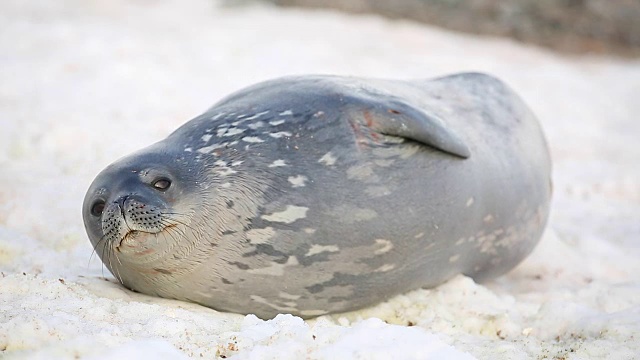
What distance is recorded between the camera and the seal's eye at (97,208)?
107 inches

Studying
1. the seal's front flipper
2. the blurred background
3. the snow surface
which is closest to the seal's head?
the snow surface

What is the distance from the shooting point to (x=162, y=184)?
2.71 m

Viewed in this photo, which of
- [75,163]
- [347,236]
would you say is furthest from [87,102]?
[347,236]

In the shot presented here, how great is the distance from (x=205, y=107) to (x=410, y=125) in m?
2.52

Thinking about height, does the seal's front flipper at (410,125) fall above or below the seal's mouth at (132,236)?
above

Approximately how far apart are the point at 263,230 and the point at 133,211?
0.41 metres

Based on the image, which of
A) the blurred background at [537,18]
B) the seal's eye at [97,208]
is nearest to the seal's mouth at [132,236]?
the seal's eye at [97,208]

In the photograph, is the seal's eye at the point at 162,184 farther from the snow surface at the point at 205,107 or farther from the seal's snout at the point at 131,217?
the snow surface at the point at 205,107

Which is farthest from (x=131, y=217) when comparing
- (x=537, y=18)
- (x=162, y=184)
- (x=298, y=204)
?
(x=537, y=18)

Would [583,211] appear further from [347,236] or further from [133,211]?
[133,211]

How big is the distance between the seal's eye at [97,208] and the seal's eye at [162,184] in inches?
7.1

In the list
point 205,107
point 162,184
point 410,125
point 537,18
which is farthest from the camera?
point 537,18

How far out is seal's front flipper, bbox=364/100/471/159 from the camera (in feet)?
9.46

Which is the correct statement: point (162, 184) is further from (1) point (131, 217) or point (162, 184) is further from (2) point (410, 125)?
(2) point (410, 125)
